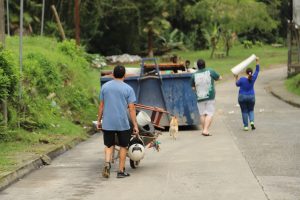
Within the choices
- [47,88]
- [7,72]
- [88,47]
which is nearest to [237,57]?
[88,47]

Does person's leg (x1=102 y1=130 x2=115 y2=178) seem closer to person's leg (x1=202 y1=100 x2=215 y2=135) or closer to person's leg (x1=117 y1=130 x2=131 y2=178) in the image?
person's leg (x1=117 y1=130 x2=131 y2=178)

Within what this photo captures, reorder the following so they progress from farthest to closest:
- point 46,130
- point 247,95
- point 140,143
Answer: point 247,95 → point 46,130 → point 140,143

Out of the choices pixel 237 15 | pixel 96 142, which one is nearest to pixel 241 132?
pixel 96 142

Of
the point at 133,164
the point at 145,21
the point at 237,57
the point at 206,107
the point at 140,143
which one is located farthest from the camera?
the point at 237,57

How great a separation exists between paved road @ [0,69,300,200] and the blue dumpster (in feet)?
3.50

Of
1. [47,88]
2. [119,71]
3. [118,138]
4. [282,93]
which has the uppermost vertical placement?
[119,71]

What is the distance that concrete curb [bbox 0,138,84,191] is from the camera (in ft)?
32.2

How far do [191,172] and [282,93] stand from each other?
2014 cm

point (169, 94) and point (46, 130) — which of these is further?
point (169, 94)

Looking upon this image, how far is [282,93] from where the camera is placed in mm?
30016

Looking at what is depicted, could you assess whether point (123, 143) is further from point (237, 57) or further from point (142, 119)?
point (237, 57)

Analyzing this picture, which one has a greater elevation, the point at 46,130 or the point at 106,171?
the point at 106,171

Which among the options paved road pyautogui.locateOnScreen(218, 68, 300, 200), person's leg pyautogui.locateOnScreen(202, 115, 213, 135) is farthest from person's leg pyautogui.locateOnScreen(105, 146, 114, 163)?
person's leg pyautogui.locateOnScreen(202, 115, 213, 135)

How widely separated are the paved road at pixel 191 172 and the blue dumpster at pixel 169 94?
1.07 meters
